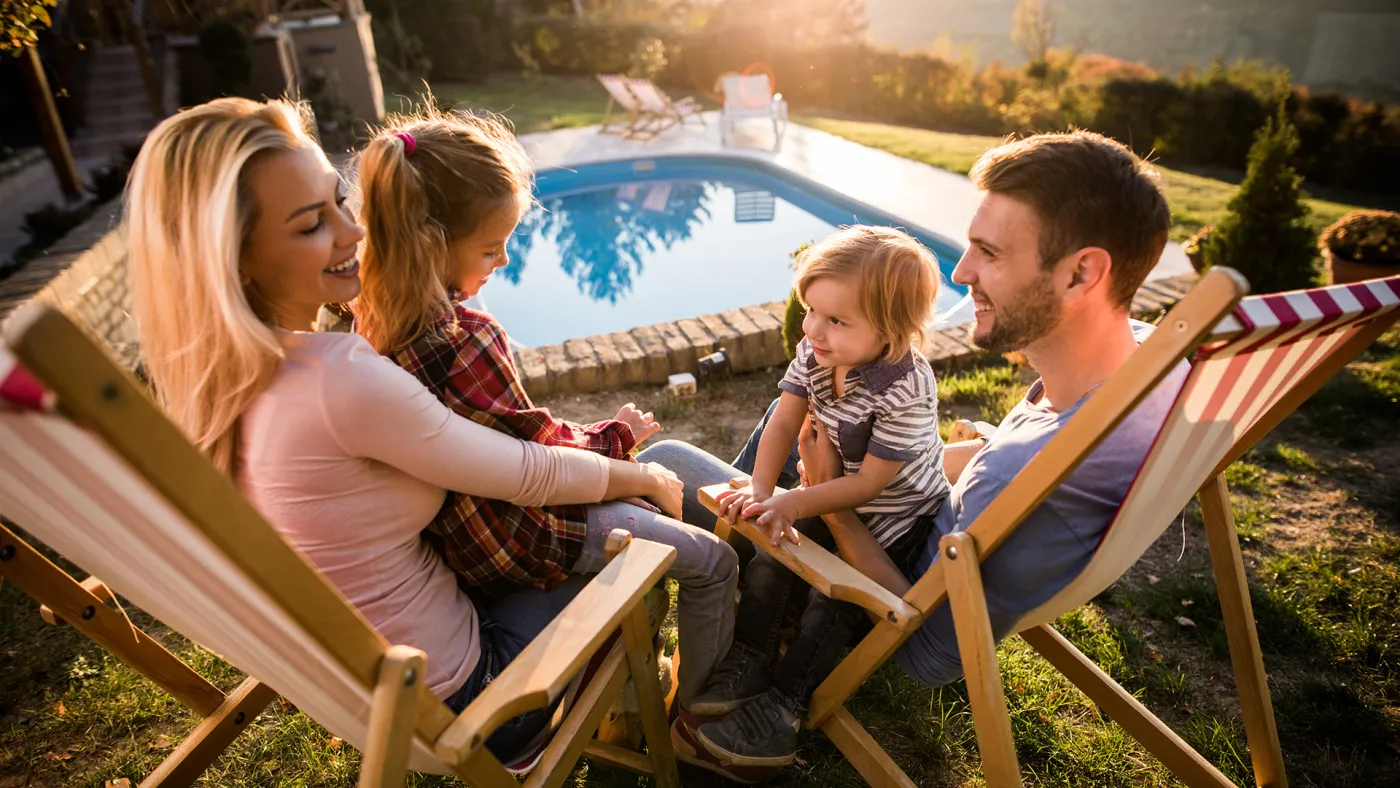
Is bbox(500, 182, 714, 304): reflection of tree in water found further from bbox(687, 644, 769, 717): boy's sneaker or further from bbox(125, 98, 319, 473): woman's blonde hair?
bbox(125, 98, 319, 473): woman's blonde hair

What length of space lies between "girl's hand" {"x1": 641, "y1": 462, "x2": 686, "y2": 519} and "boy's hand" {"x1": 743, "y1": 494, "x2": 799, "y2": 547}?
9.9 inches

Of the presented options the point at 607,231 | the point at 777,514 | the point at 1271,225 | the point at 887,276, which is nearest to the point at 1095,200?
the point at 887,276

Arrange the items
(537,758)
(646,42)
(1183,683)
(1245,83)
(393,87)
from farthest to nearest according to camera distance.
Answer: (646,42)
(393,87)
(1245,83)
(1183,683)
(537,758)

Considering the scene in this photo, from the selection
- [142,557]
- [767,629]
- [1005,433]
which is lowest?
[767,629]

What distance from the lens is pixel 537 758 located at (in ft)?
5.66

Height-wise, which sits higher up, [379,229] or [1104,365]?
[379,229]

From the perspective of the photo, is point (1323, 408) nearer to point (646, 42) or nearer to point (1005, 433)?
point (1005, 433)

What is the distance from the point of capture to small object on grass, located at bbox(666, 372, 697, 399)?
436 cm

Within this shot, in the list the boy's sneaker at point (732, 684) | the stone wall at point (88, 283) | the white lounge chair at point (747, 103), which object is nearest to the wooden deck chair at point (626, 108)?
the white lounge chair at point (747, 103)

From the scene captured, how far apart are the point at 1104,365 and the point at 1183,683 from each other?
4.29 ft

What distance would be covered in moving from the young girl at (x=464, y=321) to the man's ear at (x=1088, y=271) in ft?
3.51

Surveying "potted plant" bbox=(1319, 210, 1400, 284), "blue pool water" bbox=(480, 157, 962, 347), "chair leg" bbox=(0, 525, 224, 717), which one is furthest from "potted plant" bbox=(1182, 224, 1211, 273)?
"chair leg" bbox=(0, 525, 224, 717)

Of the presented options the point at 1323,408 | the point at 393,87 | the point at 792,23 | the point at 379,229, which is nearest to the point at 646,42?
the point at 792,23

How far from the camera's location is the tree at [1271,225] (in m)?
4.75
